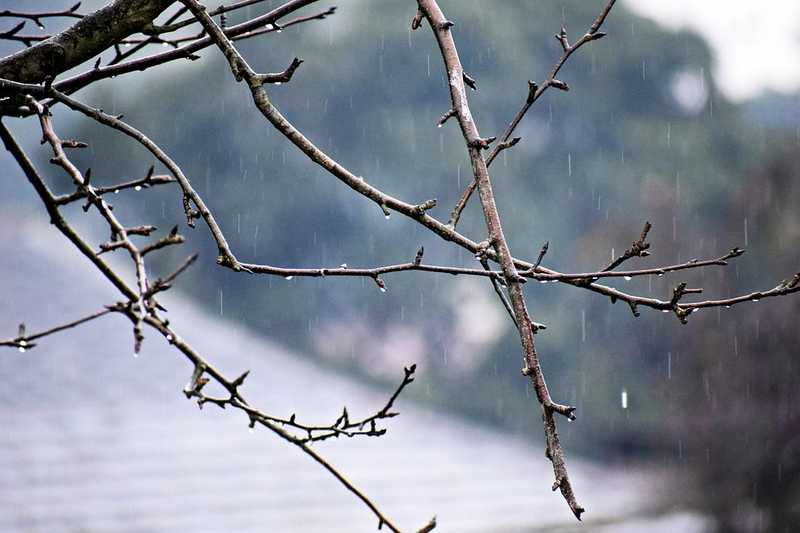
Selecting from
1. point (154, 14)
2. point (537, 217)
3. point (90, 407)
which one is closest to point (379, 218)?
point (537, 217)

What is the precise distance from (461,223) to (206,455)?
19.8 ft

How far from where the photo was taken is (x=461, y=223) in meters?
11.9

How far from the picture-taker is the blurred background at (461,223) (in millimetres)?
7961

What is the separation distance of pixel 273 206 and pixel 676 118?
20.9 ft

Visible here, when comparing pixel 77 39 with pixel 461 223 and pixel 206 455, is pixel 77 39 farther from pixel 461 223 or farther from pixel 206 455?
pixel 461 223

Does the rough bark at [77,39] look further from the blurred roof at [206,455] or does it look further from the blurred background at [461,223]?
the blurred background at [461,223]

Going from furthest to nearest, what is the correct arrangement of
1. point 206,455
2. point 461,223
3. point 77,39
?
point 461,223 < point 206,455 < point 77,39

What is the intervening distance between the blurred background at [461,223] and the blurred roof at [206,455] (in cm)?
6

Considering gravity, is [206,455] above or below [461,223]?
below

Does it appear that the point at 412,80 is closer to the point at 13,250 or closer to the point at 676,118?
the point at 676,118

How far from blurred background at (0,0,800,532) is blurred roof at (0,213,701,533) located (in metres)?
0.06

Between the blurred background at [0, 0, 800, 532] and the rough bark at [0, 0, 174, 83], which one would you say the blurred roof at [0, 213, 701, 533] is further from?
the rough bark at [0, 0, 174, 83]

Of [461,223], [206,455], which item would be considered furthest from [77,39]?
[461,223]

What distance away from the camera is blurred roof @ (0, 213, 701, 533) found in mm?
5953
